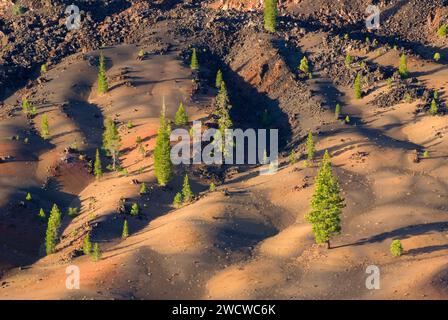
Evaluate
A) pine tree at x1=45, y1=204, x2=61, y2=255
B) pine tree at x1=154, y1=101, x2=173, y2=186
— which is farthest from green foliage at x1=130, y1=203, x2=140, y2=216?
pine tree at x1=45, y1=204, x2=61, y2=255

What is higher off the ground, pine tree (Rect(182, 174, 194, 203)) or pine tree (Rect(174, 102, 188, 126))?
pine tree (Rect(174, 102, 188, 126))

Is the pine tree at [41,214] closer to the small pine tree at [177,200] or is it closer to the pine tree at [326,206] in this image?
the small pine tree at [177,200]

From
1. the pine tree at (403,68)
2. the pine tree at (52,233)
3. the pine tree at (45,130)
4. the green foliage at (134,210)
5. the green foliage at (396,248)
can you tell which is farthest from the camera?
the pine tree at (403,68)

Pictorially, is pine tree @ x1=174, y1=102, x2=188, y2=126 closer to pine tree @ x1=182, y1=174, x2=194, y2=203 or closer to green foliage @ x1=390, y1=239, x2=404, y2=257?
pine tree @ x1=182, y1=174, x2=194, y2=203

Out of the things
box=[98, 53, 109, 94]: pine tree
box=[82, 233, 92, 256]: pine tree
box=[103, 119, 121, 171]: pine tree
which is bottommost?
box=[82, 233, 92, 256]: pine tree

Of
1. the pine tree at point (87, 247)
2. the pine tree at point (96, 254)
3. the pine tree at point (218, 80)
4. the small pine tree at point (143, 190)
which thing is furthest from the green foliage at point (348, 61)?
the pine tree at point (96, 254)
